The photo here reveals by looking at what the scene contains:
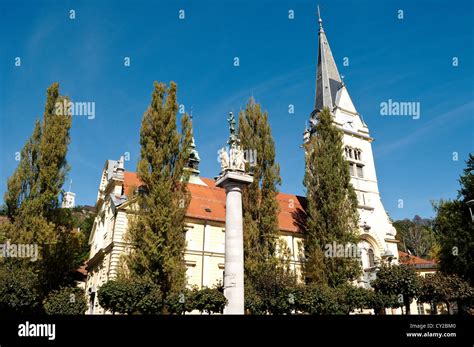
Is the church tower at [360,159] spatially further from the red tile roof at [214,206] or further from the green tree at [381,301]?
the green tree at [381,301]

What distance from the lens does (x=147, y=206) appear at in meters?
22.2

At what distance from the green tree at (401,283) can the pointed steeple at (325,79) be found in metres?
22.9

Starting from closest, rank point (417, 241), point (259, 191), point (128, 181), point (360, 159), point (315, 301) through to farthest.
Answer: point (315, 301) < point (259, 191) < point (128, 181) < point (360, 159) < point (417, 241)

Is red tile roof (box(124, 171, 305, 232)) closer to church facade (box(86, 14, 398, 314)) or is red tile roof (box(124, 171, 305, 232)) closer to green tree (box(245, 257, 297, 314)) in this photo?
church facade (box(86, 14, 398, 314))

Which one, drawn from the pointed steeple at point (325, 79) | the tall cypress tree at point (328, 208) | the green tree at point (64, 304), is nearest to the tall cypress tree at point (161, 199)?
the green tree at point (64, 304)

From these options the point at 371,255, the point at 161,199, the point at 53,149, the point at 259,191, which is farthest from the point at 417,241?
the point at 53,149

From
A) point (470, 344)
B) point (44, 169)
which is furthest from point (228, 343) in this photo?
point (44, 169)

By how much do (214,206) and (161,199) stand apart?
38.5 feet

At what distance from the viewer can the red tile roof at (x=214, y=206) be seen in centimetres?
3162

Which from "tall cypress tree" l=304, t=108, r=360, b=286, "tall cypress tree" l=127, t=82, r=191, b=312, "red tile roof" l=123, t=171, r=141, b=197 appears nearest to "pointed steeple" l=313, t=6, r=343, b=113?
"tall cypress tree" l=304, t=108, r=360, b=286

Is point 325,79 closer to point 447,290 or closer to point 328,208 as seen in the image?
point 328,208

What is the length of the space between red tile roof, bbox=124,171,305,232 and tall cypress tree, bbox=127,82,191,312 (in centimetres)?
757

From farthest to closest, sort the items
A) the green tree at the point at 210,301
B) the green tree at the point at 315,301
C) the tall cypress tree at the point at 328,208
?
the tall cypress tree at the point at 328,208 < the green tree at the point at 315,301 < the green tree at the point at 210,301

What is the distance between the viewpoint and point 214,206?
33.6m
